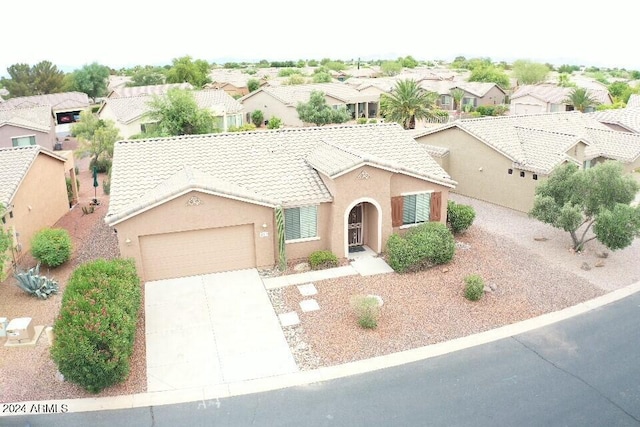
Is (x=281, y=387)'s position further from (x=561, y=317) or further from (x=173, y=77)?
(x=173, y=77)

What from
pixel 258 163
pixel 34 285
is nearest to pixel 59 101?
pixel 258 163

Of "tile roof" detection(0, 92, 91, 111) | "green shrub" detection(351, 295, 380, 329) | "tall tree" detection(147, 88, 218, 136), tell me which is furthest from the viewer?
"tile roof" detection(0, 92, 91, 111)

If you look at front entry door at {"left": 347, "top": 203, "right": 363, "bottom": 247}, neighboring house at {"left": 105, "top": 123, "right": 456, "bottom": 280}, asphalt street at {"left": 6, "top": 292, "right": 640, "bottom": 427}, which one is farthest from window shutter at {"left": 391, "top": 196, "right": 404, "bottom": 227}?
asphalt street at {"left": 6, "top": 292, "right": 640, "bottom": 427}

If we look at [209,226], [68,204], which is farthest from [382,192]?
[68,204]

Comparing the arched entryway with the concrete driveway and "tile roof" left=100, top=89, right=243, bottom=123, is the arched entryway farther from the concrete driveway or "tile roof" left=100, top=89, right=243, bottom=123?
"tile roof" left=100, top=89, right=243, bottom=123

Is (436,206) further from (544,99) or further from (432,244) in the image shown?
(544,99)

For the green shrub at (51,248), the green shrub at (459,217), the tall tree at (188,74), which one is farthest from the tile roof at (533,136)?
the tall tree at (188,74)
